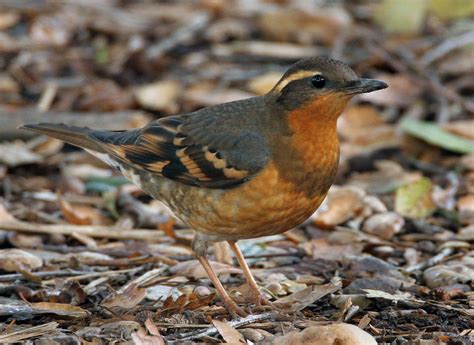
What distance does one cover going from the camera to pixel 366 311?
5.42m

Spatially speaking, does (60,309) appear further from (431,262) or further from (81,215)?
(431,262)

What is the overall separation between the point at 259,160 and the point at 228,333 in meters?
1.22

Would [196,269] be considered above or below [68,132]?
below

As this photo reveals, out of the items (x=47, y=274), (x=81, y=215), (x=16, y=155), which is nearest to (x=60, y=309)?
(x=47, y=274)

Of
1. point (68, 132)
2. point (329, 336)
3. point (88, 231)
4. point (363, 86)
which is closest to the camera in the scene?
point (329, 336)

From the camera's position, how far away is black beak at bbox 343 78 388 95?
5473 mm

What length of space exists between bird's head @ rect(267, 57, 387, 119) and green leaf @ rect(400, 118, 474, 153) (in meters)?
2.89

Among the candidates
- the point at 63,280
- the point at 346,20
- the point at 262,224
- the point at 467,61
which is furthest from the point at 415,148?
the point at 63,280

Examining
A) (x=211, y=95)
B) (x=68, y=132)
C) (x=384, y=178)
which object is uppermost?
(x=68, y=132)

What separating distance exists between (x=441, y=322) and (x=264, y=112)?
178cm

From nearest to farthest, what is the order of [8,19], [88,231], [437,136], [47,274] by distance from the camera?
[47,274], [88,231], [437,136], [8,19]

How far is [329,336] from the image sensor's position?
15.4 ft

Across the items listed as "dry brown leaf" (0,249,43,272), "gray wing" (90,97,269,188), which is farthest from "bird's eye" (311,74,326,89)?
"dry brown leaf" (0,249,43,272)

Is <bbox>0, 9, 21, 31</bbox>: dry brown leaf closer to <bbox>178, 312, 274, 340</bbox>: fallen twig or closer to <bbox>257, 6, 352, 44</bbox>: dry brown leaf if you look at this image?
<bbox>257, 6, 352, 44</bbox>: dry brown leaf
